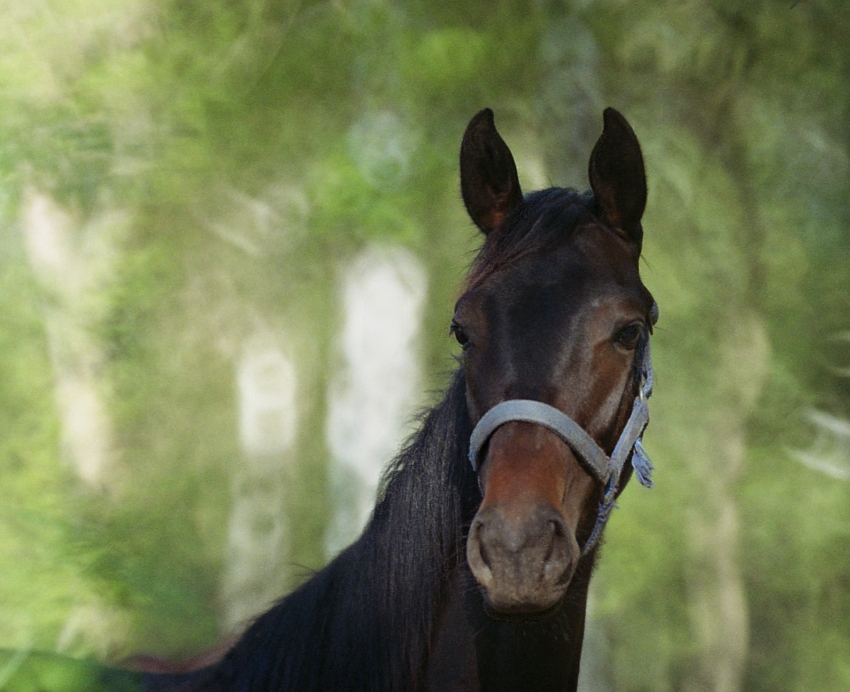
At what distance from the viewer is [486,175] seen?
2.70 metres

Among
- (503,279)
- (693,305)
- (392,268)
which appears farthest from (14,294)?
(503,279)

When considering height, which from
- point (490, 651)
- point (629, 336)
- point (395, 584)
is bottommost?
point (490, 651)

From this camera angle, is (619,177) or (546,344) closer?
(546,344)

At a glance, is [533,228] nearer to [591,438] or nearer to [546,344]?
[546,344]

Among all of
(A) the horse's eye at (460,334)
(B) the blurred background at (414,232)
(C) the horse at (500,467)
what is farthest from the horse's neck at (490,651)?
(B) the blurred background at (414,232)

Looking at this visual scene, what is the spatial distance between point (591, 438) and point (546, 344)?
27 cm

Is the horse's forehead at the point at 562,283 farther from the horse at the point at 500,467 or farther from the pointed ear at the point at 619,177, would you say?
the pointed ear at the point at 619,177

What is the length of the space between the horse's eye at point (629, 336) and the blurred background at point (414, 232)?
382 centimetres

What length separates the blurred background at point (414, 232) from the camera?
24.7 feet

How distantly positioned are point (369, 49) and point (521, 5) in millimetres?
1433

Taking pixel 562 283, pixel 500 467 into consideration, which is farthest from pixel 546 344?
pixel 500 467

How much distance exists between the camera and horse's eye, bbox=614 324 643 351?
2.40 meters

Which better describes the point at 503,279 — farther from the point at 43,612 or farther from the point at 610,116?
the point at 43,612

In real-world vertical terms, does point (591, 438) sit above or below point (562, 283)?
below
